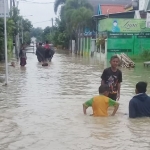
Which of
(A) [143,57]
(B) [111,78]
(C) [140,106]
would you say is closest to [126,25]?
(A) [143,57]

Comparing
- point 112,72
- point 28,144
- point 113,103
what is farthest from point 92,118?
point 28,144

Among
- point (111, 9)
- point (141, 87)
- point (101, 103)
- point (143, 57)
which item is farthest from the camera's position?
point (111, 9)

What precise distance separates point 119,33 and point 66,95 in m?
23.5

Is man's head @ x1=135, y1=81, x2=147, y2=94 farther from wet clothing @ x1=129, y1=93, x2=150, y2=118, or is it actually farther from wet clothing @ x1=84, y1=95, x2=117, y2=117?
wet clothing @ x1=84, y1=95, x2=117, y2=117

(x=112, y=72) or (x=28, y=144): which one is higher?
(x=112, y=72)

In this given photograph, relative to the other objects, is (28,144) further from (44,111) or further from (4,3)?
(4,3)

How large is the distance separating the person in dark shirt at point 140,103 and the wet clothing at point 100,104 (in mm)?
397

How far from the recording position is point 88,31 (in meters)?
52.0

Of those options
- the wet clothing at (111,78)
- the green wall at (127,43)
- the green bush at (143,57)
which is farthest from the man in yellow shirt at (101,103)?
the green wall at (127,43)

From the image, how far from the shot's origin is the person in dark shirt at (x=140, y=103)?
27.7 ft

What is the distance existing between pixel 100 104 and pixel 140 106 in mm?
838

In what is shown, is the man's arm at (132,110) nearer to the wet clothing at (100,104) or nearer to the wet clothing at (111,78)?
the wet clothing at (100,104)

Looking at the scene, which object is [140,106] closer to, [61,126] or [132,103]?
[132,103]

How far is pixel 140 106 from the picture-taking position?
8492 mm
